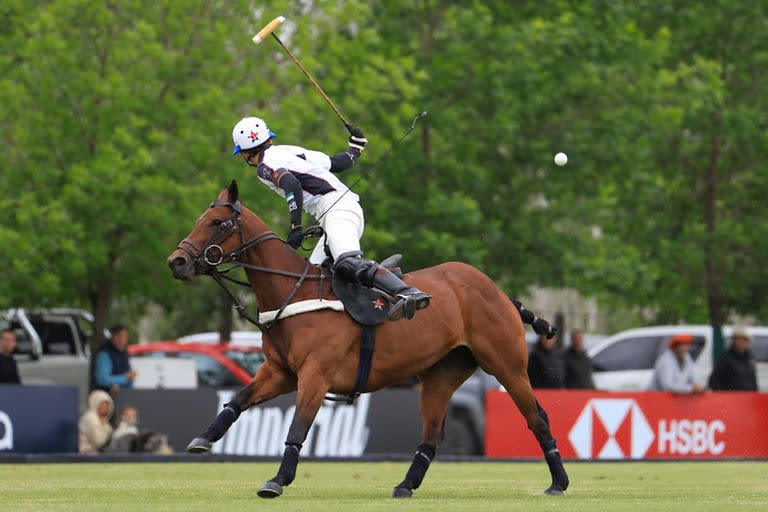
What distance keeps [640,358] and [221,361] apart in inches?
314

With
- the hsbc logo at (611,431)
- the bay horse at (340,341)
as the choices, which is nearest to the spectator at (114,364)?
the hsbc logo at (611,431)

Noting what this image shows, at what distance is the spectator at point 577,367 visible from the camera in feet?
77.6

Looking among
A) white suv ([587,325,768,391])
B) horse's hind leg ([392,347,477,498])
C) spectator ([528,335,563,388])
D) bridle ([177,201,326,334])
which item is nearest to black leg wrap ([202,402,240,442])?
bridle ([177,201,326,334])

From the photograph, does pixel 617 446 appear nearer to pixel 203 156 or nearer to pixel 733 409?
pixel 733 409

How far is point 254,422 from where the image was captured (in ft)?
70.2

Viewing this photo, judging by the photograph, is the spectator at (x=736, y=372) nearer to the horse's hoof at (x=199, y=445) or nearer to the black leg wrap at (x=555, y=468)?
the black leg wrap at (x=555, y=468)

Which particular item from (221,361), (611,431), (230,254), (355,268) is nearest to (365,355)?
(355,268)

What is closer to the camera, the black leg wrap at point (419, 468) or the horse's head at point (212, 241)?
the horse's head at point (212, 241)

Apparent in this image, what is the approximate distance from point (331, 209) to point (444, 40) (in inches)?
695

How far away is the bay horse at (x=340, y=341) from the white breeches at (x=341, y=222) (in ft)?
1.00

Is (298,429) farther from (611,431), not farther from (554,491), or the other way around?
(611,431)

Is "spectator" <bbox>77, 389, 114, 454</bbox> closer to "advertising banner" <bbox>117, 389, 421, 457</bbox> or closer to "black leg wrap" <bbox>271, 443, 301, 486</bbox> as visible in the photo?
"advertising banner" <bbox>117, 389, 421, 457</bbox>

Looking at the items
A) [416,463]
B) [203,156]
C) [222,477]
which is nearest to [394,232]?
[203,156]

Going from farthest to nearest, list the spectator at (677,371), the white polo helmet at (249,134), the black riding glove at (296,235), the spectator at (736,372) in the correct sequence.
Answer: the spectator at (736,372) < the spectator at (677,371) < the white polo helmet at (249,134) < the black riding glove at (296,235)
